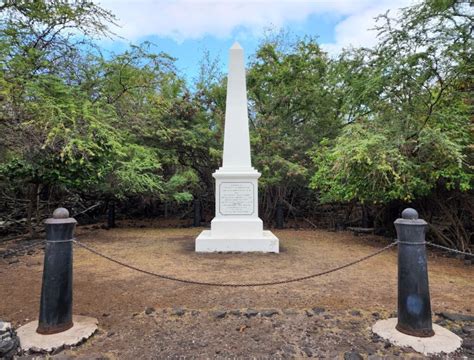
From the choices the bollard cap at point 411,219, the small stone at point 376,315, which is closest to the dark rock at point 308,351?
the small stone at point 376,315

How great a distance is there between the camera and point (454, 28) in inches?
243

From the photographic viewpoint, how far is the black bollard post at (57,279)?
2.89 meters

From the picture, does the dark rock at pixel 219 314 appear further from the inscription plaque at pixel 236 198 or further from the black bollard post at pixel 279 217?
the black bollard post at pixel 279 217

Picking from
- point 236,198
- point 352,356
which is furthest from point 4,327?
point 236,198

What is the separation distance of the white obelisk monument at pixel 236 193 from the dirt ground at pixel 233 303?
1.64 ft

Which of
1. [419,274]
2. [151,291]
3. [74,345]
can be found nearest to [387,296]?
[419,274]

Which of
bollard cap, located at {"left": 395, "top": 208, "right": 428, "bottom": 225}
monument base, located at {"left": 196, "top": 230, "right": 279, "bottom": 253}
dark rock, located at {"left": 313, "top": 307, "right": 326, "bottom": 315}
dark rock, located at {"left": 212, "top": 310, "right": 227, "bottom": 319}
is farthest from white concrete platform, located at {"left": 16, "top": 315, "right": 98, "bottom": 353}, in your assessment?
monument base, located at {"left": 196, "top": 230, "right": 279, "bottom": 253}

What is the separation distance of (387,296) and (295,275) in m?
1.37

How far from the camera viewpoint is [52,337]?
279cm

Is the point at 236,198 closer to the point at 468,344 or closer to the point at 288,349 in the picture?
the point at 288,349

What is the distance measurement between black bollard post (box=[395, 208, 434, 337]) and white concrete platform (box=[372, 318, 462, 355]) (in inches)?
2.6

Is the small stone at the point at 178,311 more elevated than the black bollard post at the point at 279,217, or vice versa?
the black bollard post at the point at 279,217

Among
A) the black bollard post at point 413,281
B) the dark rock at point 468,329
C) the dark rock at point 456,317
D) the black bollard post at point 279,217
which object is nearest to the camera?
the black bollard post at point 413,281

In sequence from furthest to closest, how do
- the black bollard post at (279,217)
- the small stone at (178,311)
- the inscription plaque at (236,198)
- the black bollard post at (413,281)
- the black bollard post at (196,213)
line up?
the black bollard post at (196,213), the black bollard post at (279,217), the inscription plaque at (236,198), the small stone at (178,311), the black bollard post at (413,281)
